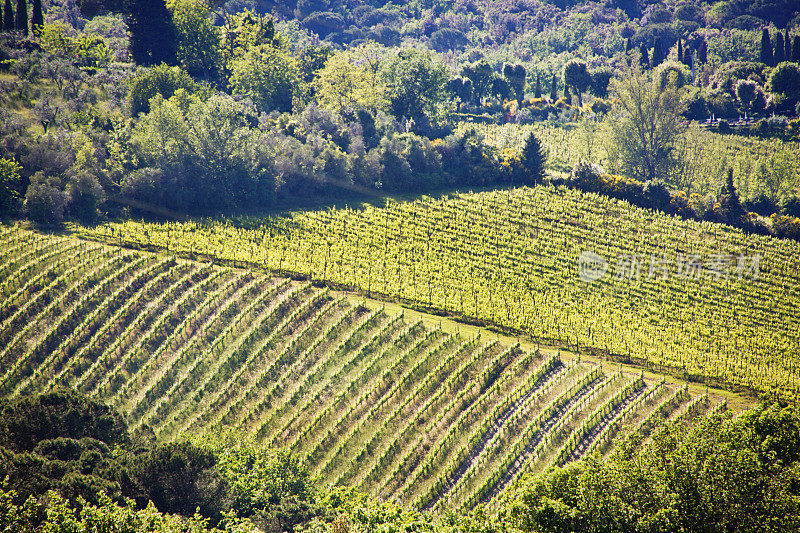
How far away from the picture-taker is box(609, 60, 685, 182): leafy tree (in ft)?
250

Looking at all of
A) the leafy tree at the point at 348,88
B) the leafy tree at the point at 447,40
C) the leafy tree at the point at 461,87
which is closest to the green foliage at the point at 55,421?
the leafy tree at the point at 348,88

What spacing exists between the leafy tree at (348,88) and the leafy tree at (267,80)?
4.45 meters

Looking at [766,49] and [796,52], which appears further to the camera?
[766,49]

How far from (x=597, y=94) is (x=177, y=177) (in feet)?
212

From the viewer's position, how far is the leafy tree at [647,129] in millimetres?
76062

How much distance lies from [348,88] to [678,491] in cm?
6492

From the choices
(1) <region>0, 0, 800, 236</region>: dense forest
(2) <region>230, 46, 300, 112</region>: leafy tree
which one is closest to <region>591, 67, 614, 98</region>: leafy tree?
(1) <region>0, 0, 800, 236</region>: dense forest

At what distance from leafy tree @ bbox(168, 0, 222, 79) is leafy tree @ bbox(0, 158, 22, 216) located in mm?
33831

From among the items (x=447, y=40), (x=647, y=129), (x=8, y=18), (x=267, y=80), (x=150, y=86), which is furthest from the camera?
(x=447, y=40)

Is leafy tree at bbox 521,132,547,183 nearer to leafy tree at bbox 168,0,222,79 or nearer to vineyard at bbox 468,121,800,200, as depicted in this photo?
vineyard at bbox 468,121,800,200

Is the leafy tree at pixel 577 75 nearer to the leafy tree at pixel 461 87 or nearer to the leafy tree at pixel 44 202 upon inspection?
the leafy tree at pixel 461 87

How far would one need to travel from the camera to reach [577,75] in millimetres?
93562

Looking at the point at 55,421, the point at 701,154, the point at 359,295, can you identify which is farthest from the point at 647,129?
the point at 55,421

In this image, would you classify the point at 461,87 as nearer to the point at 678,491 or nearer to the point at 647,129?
the point at 647,129
